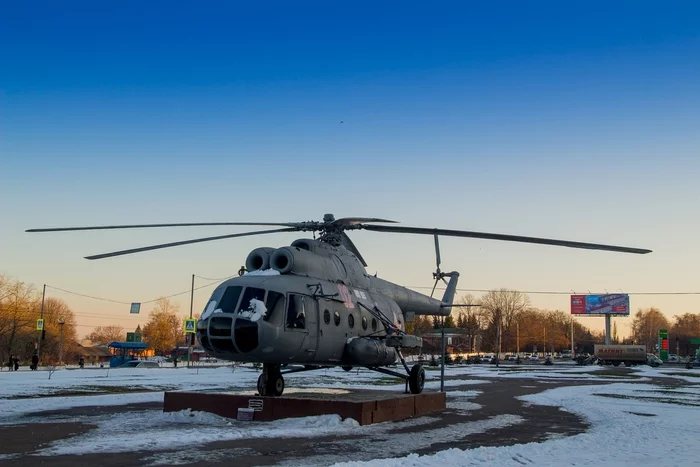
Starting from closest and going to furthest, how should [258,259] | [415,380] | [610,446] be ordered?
[610,446], [258,259], [415,380]

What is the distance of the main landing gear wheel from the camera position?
53.7 feet

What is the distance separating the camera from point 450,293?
25312mm

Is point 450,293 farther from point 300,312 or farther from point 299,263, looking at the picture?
point 300,312

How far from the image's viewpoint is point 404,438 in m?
13.4

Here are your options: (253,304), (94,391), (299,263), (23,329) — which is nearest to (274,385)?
(253,304)

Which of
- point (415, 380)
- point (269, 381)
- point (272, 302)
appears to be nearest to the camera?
point (272, 302)

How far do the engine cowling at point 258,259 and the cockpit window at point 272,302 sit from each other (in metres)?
1.61

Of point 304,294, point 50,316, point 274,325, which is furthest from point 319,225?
point 50,316

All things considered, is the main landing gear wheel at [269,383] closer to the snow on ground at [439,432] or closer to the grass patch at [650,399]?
the snow on ground at [439,432]

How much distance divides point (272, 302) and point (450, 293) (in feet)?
39.6

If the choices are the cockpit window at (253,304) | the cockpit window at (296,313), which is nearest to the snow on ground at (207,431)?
the cockpit window at (296,313)

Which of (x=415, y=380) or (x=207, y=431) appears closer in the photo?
(x=207, y=431)

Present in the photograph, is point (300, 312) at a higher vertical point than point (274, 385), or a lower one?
higher

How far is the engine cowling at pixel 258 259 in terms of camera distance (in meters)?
16.5
